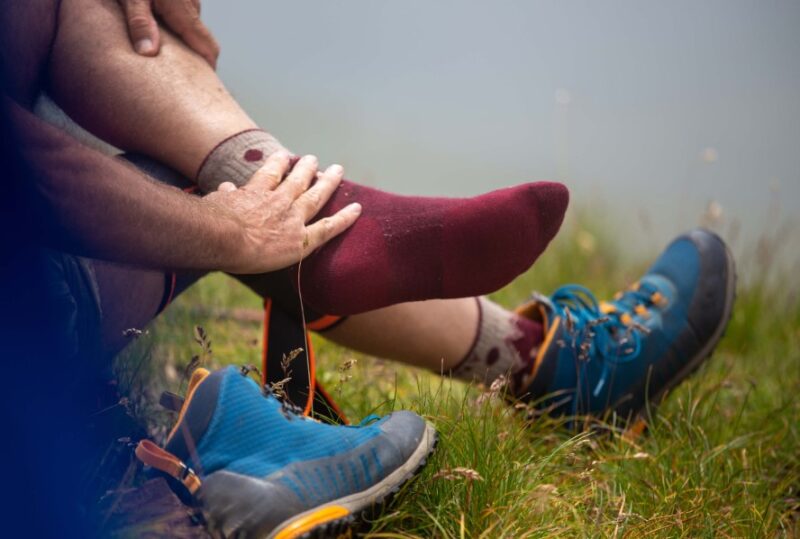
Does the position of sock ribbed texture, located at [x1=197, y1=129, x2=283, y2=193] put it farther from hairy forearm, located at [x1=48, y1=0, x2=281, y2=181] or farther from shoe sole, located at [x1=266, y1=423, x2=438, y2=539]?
shoe sole, located at [x1=266, y1=423, x2=438, y2=539]

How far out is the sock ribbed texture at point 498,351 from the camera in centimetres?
181

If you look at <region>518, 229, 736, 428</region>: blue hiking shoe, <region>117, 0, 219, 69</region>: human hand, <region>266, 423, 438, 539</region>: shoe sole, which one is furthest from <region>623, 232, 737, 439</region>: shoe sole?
<region>117, 0, 219, 69</region>: human hand

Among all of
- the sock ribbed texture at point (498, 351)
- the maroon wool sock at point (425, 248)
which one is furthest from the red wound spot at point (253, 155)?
the sock ribbed texture at point (498, 351)

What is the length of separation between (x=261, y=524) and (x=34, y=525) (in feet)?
0.79

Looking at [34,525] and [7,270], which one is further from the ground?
[7,270]

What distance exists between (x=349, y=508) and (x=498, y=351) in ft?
2.57

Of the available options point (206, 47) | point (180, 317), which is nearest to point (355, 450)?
point (206, 47)

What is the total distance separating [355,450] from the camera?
1.14 metres

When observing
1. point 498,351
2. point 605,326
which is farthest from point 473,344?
point 605,326

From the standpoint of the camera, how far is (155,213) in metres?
1.14

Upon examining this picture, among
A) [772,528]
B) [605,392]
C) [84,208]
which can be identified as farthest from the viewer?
[605,392]

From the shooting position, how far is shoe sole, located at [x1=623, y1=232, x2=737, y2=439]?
1818 millimetres

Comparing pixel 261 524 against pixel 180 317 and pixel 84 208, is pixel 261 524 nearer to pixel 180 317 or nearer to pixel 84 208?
pixel 84 208

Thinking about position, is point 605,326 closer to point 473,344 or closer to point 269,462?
point 473,344
